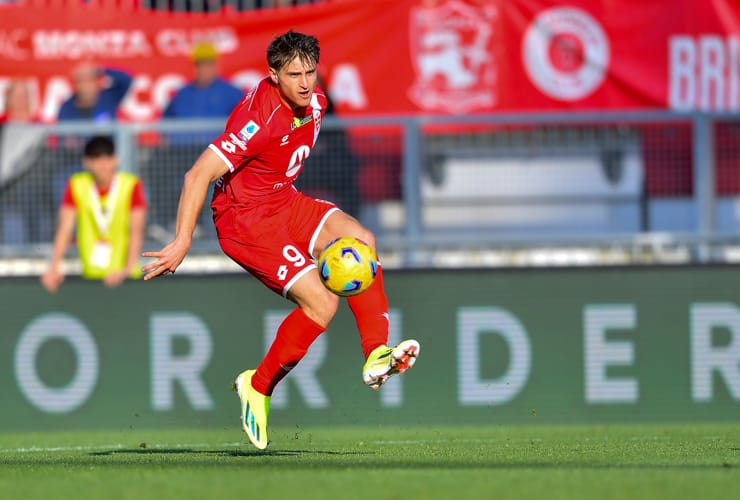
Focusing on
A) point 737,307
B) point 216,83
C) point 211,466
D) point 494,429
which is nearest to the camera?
point 211,466

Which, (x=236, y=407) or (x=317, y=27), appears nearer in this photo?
(x=236, y=407)

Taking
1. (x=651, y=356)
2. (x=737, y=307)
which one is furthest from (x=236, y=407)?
(x=737, y=307)

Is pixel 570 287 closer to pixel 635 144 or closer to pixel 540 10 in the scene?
pixel 635 144

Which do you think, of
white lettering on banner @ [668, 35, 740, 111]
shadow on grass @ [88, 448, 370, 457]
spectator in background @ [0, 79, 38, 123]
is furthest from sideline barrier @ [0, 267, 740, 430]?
shadow on grass @ [88, 448, 370, 457]

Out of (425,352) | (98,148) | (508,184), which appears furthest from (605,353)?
(98,148)

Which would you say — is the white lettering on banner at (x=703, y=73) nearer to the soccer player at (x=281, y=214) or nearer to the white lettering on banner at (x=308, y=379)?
the white lettering on banner at (x=308, y=379)

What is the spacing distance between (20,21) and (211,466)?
302 inches

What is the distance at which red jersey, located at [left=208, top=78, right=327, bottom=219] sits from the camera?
8391mm

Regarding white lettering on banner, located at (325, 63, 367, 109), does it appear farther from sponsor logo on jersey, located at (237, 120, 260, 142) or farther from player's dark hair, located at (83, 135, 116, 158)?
sponsor logo on jersey, located at (237, 120, 260, 142)

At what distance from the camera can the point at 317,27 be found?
45.3 ft

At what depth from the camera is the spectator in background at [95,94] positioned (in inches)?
538

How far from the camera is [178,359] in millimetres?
12641

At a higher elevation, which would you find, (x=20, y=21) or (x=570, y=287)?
(x=20, y=21)

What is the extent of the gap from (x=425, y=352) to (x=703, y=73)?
3.65 metres
